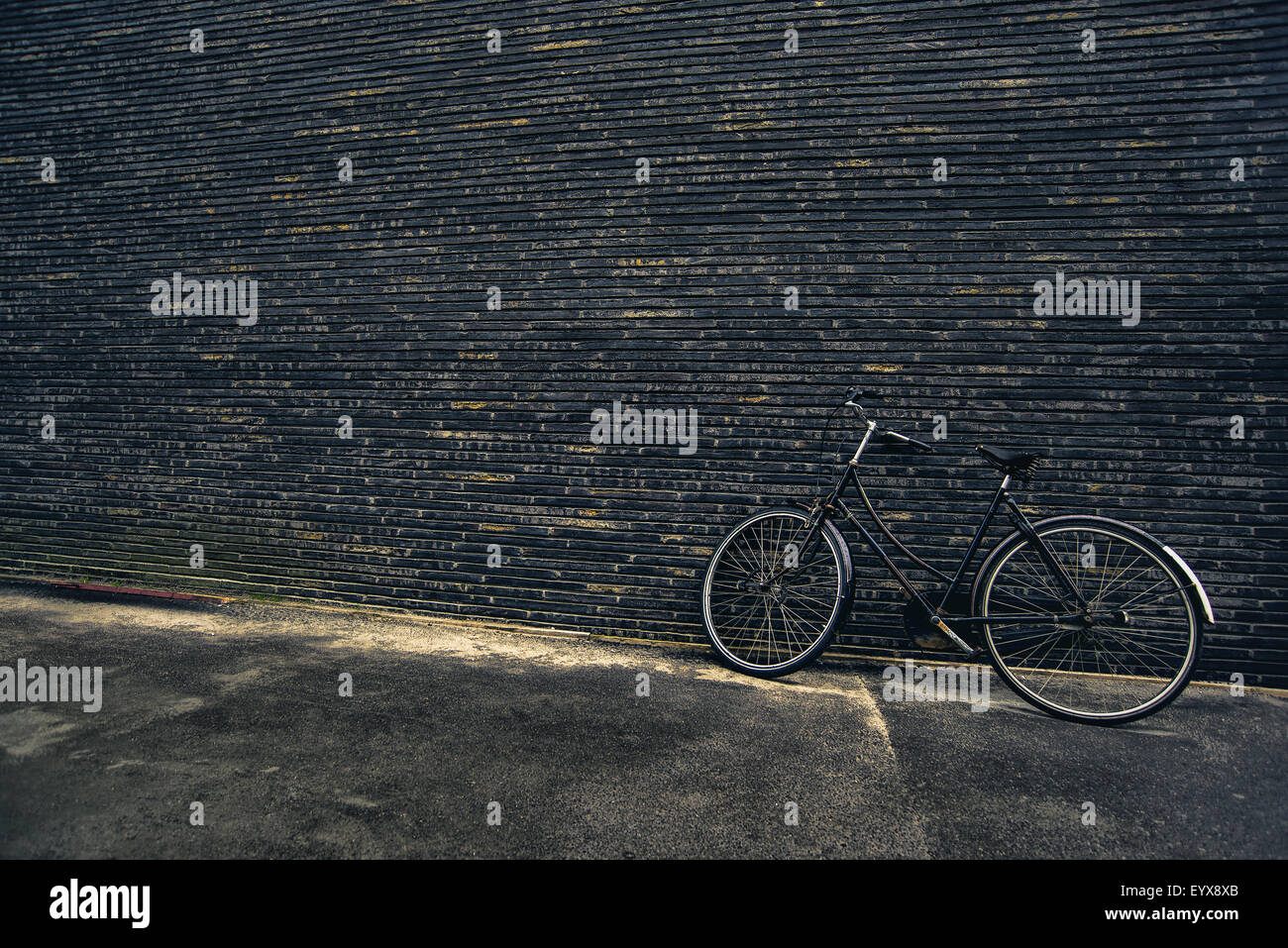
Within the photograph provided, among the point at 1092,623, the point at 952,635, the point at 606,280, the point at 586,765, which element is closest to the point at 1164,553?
the point at 1092,623

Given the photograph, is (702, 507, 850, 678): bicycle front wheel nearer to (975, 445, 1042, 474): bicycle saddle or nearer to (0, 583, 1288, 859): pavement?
(0, 583, 1288, 859): pavement

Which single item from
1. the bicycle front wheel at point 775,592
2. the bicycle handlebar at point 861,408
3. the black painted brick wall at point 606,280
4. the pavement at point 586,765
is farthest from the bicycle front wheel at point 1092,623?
the bicycle front wheel at point 775,592

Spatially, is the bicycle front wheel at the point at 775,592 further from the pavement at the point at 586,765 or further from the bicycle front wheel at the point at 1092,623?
the bicycle front wheel at the point at 1092,623

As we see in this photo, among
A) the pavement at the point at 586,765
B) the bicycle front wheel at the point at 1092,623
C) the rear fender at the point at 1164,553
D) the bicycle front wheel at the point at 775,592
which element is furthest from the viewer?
the bicycle front wheel at the point at 775,592

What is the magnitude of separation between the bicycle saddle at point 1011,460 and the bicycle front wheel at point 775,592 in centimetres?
91

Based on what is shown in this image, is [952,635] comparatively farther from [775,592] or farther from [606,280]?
[606,280]

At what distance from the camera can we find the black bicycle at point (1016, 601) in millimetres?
3250

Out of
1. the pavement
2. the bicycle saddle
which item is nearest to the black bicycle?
the bicycle saddle

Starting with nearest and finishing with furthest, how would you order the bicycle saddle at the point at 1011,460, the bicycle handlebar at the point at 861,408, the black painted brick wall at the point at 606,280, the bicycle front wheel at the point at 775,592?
1. the bicycle saddle at the point at 1011,460
2. the bicycle handlebar at the point at 861,408
3. the bicycle front wheel at the point at 775,592
4. the black painted brick wall at the point at 606,280

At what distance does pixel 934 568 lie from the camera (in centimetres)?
394

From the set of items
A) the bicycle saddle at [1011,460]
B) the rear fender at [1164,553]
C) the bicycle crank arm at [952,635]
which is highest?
the bicycle saddle at [1011,460]

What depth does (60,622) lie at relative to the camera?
432cm
